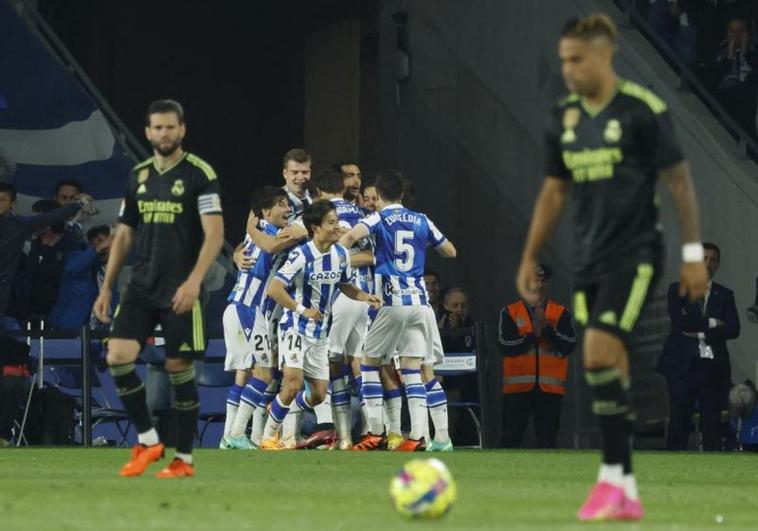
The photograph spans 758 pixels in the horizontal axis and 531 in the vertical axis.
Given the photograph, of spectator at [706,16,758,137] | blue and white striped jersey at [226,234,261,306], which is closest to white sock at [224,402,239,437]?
blue and white striped jersey at [226,234,261,306]

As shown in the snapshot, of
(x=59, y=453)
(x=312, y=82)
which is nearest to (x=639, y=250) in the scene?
(x=59, y=453)

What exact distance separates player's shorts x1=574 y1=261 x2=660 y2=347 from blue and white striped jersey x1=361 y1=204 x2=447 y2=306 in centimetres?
811

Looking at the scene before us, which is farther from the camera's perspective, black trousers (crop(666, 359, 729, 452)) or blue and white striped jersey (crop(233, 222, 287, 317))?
black trousers (crop(666, 359, 729, 452))

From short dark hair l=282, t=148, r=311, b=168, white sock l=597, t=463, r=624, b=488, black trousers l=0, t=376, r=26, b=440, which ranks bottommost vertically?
black trousers l=0, t=376, r=26, b=440

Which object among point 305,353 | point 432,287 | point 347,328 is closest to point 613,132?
point 305,353

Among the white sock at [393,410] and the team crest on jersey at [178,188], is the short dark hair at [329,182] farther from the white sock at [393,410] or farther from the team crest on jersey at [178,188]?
the team crest on jersey at [178,188]

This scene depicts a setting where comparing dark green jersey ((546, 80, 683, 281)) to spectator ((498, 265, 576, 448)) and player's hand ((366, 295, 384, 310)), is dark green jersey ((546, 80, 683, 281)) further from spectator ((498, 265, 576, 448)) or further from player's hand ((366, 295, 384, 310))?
spectator ((498, 265, 576, 448))

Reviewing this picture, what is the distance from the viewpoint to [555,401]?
20094 millimetres

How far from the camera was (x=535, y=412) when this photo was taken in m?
20.1

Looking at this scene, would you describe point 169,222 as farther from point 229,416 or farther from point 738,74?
point 738,74

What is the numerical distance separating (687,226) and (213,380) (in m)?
11.5

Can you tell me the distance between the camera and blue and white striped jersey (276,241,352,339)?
17.4m

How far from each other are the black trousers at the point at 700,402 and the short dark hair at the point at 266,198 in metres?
4.22

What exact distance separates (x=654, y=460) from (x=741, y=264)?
6062 millimetres
